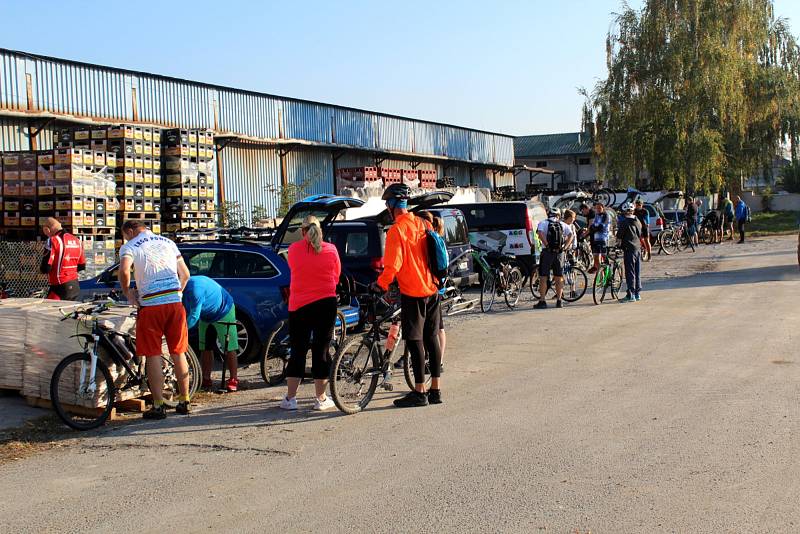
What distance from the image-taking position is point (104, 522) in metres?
5.46

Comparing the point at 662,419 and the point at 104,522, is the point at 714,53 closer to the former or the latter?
the point at 662,419

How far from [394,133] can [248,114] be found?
10.1 m

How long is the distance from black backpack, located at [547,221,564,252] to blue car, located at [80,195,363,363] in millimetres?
5439

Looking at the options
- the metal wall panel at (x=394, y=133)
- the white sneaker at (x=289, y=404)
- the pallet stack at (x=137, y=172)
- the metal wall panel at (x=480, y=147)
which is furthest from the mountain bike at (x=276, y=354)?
the metal wall panel at (x=480, y=147)

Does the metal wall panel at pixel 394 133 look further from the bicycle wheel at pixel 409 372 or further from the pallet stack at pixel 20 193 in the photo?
the bicycle wheel at pixel 409 372

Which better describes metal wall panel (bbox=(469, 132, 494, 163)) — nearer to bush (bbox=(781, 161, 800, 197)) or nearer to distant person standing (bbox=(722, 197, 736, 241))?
distant person standing (bbox=(722, 197, 736, 241))

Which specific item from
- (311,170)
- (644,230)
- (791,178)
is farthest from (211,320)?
(791,178)

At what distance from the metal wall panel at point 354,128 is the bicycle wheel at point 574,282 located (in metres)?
17.2

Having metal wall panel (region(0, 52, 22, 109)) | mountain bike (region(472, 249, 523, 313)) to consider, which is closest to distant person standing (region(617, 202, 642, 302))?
mountain bike (region(472, 249, 523, 313))

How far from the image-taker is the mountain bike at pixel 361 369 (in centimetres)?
810

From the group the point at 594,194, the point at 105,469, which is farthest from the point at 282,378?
the point at 594,194

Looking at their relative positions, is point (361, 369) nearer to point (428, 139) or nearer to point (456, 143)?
point (428, 139)

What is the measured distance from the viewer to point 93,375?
25.7ft

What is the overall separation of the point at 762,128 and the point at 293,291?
140ft
